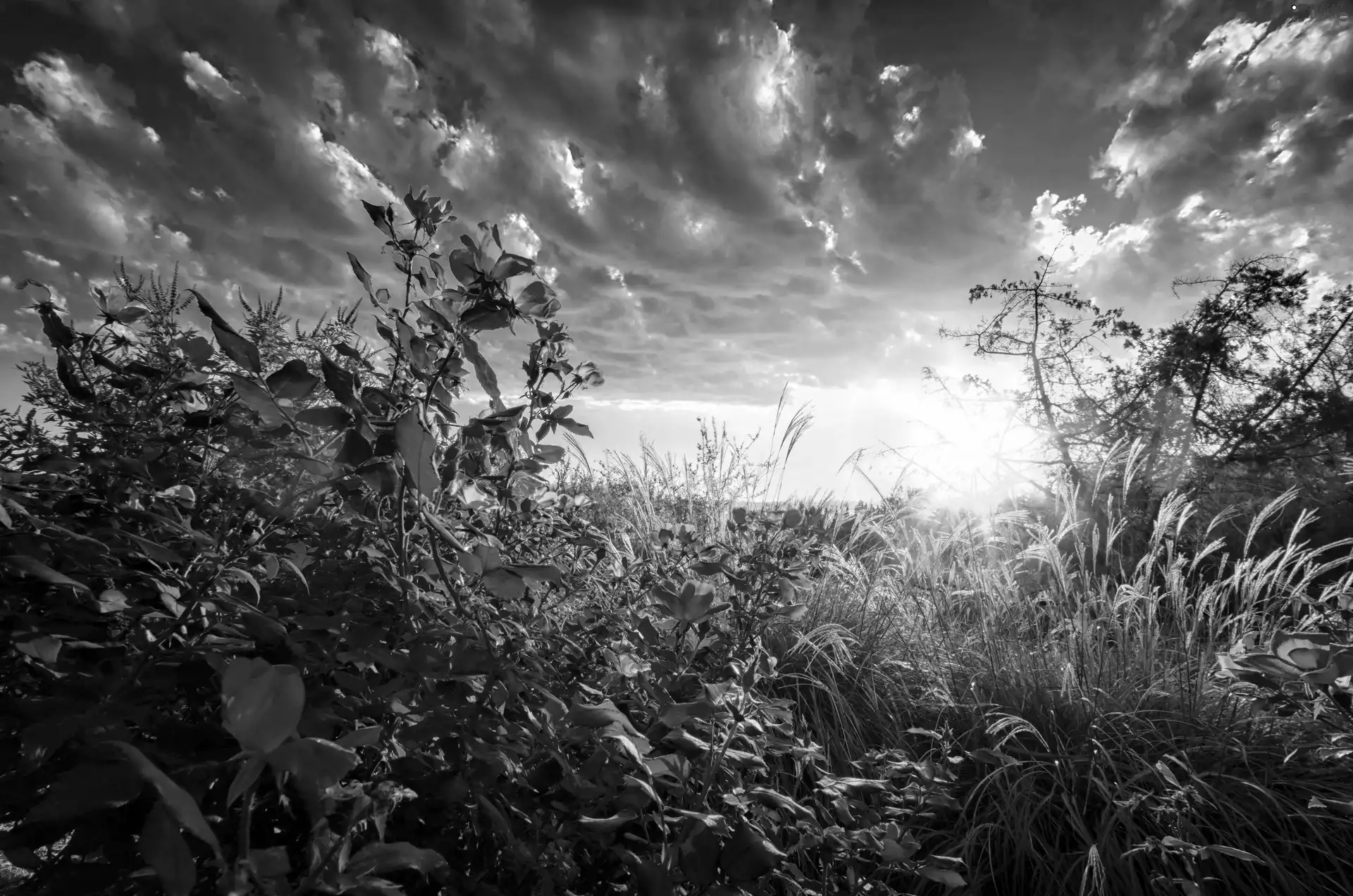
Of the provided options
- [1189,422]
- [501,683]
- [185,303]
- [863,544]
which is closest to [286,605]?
[501,683]

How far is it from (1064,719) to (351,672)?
2.06 metres

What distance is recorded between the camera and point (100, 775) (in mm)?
384

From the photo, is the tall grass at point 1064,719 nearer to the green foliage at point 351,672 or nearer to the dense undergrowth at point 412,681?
the dense undergrowth at point 412,681

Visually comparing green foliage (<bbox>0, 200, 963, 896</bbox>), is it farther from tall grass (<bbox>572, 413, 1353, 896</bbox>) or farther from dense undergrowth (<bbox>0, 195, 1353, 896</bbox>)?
tall grass (<bbox>572, 413, 1353, 896</bbox>)

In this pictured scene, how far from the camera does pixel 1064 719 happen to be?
1798mm

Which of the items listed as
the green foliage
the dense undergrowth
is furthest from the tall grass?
the green foliage

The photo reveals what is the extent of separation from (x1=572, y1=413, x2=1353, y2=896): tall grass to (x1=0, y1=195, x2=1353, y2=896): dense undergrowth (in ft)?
0.08

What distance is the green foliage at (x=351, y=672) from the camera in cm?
42

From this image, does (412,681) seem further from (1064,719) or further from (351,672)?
(1064,719)

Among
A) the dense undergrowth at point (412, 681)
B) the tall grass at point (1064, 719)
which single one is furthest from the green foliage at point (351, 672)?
the tall grass at point (1064, 719)

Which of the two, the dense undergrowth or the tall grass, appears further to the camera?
the tall grass

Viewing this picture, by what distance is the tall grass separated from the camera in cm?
137

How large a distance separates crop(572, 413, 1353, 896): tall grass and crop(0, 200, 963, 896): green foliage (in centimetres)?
49

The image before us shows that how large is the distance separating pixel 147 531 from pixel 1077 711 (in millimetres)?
2332
